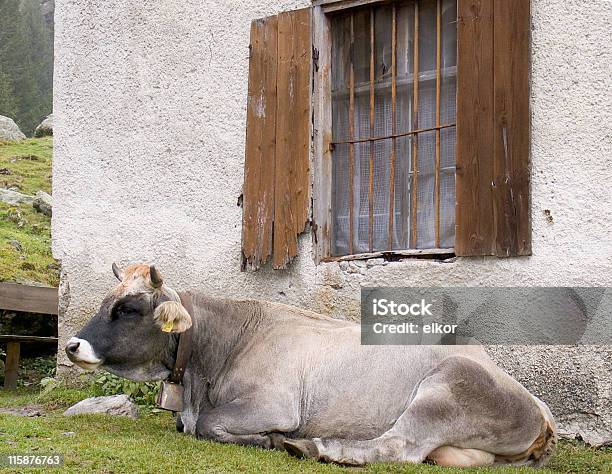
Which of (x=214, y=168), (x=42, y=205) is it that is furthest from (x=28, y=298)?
(x=42, y=205)

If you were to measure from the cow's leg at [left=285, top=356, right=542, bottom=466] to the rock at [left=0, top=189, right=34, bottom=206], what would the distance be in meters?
16.0

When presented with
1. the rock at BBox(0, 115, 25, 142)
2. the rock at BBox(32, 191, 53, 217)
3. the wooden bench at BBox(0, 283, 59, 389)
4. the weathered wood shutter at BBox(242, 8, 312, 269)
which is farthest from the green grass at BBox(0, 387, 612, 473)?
the rock at BBox(0, 115, 25, 142)

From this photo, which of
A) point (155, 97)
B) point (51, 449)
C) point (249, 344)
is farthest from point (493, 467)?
point (155, 97)

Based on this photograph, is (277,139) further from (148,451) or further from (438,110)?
(148,451)

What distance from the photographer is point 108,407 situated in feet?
26.9

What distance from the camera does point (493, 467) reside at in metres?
6.11

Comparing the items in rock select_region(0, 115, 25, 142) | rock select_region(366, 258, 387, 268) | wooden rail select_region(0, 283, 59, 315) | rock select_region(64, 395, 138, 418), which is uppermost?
rock select_region(0, 115, 25, 142)

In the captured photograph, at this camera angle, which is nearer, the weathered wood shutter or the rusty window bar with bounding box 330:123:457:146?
the rusty window bar with bounding box 330:123:457:146

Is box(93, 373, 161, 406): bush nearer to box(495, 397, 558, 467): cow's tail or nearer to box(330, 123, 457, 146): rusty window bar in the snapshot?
box(330, 123, 457, 146): rusty window bar

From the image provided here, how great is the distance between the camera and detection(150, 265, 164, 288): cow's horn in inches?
264

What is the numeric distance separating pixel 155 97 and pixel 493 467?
208 inches

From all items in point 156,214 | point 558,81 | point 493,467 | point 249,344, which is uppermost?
point 558,81

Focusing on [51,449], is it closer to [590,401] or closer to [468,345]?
[468,345]

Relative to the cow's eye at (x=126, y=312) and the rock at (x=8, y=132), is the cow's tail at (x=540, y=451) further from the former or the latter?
the rock at (x=8, y=132)
